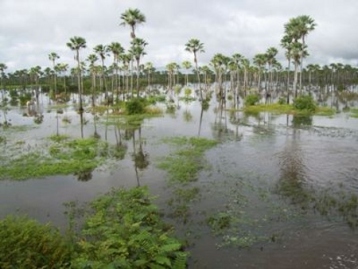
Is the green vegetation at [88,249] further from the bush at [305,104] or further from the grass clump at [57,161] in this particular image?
the bush at [305,104]

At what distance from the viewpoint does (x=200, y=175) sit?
73.9 feet

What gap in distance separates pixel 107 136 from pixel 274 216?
81.8ft

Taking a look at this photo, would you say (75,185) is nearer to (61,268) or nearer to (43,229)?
(43,229)

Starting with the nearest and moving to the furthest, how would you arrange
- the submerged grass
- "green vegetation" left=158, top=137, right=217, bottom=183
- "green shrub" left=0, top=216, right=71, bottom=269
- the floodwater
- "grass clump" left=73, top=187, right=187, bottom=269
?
"green shrub" left=0, top=216, right=71, bottom=269 → "grass clump" left=73, top=187, right=187, bottom=269 → the floodwater → "green vegetation" left=158, top=137, right=217, bottom=183 → the submerged grass

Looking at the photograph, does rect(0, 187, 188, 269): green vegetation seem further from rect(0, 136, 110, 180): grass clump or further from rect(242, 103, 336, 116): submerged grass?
rect(242, 103, 336, 116): submerged grass

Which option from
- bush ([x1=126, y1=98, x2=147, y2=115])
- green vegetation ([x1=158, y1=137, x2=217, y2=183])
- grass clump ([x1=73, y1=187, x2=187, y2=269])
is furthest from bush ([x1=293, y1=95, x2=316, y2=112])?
grass clump ([x1=73, y1=187, x2=187, y2=269])

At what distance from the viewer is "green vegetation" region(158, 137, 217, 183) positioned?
2238 cm

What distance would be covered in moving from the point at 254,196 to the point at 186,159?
863 cm

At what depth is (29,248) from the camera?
9812 millimetres

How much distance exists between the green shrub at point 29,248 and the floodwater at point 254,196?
444 cm

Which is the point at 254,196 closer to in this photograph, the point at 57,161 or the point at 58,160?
the point at 57,161

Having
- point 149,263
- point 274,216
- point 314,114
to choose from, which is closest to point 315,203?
point 274,216

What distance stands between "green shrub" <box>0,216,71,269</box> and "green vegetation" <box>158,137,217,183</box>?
36.9 feet

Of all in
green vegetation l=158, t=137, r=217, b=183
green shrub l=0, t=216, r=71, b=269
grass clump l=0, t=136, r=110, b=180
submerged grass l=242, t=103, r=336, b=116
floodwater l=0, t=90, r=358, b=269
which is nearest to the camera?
green shrub l=0, t=216, r=71, b=269
